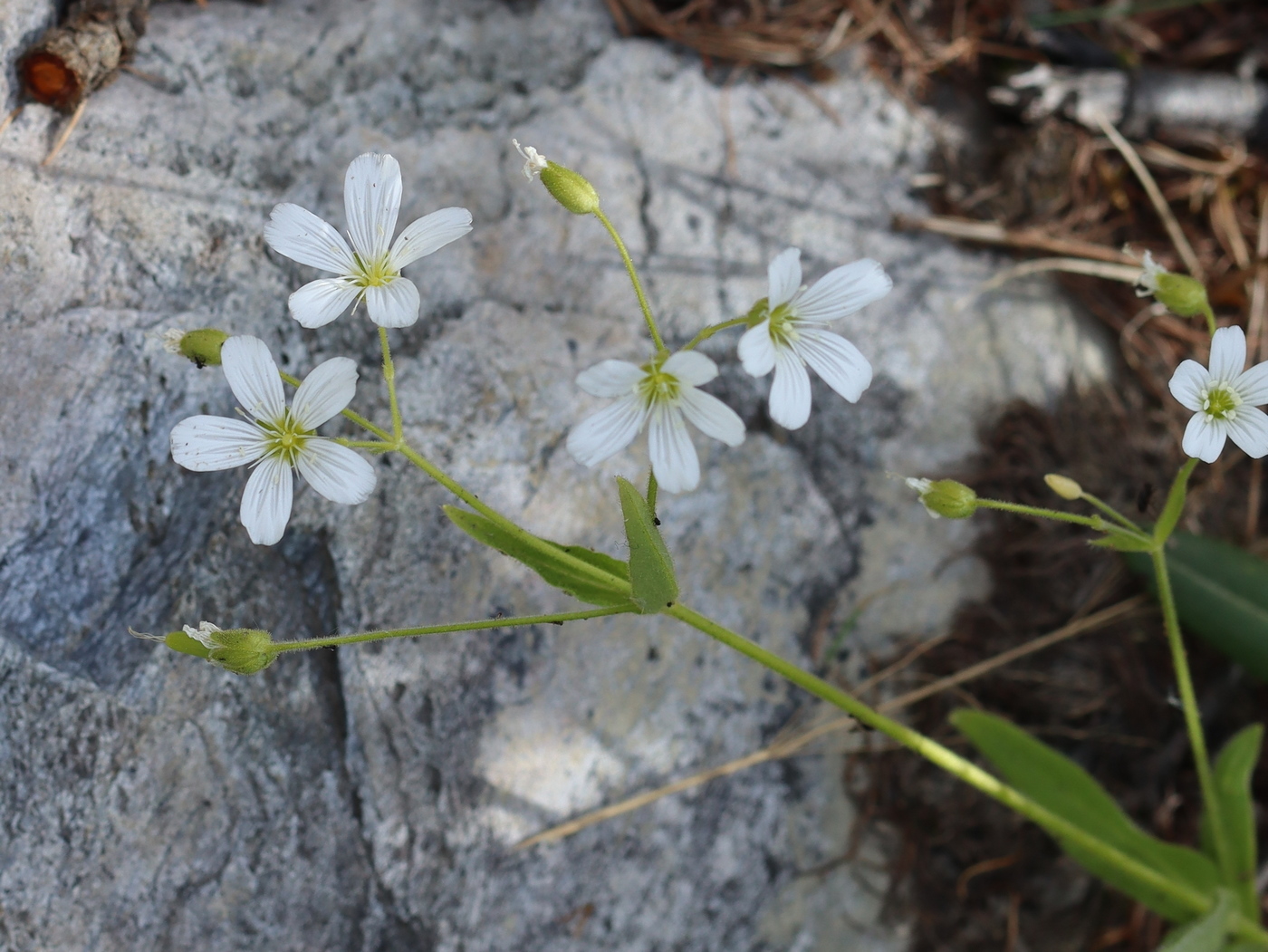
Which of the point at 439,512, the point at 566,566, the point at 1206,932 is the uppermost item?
the point at 566,566

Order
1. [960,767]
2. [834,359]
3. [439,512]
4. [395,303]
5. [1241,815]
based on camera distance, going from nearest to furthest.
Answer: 1. [395,303]
2. [834,359]
3. [960,767]
4. [439,512]
5. [1241,815]

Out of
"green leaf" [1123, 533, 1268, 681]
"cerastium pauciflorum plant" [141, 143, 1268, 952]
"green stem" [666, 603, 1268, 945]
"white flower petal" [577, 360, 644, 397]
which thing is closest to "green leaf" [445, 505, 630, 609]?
"cerastium pauciflorum plant" [141, 143, 1268, 952]

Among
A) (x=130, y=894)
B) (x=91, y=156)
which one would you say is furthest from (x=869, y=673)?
(x=91, y=156)

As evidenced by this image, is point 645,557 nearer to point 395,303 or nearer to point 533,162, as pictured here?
point 395,303

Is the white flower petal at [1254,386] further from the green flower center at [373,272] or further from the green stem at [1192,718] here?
the green flower center at [373,272]

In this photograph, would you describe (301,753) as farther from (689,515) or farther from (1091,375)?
(1091,375)

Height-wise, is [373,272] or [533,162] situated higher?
[533,162]

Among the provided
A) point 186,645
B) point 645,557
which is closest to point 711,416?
point 645,557

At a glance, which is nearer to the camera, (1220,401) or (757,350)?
(757,350)
